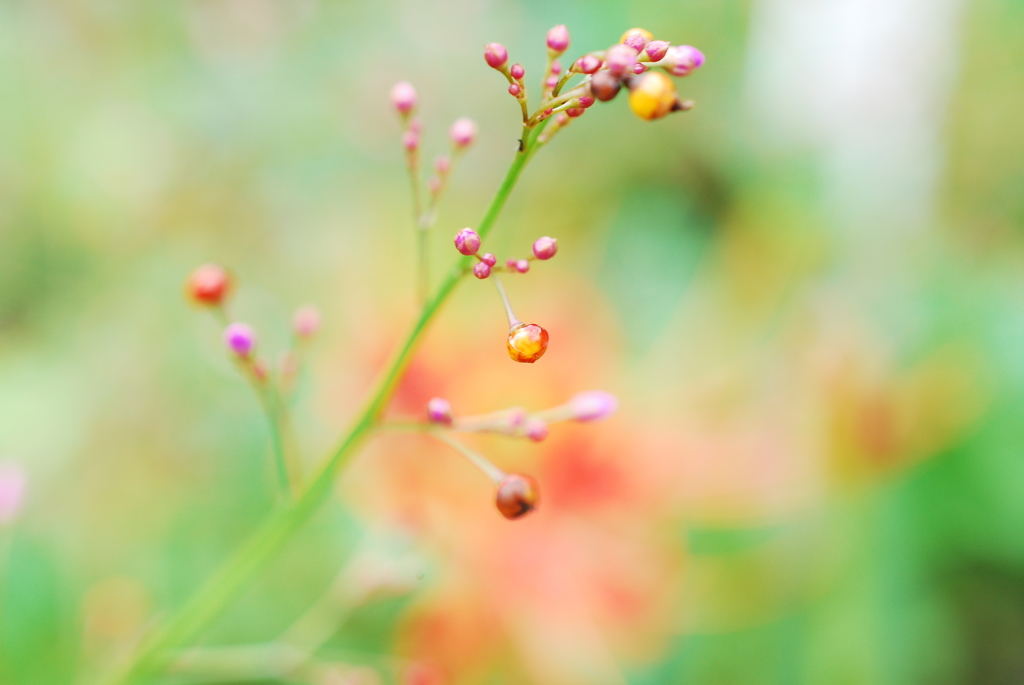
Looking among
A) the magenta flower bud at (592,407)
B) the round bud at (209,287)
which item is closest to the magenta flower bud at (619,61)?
the magenta flower bud at (592,407)

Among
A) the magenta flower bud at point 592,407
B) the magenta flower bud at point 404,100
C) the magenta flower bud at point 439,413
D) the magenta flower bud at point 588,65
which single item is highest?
the magenta flower bud at point 588,65

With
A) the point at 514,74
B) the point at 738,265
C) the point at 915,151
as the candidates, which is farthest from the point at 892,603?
the point at 514,74

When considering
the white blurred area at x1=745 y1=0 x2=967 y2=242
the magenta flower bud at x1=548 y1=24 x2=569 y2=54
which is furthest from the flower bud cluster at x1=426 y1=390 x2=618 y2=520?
the white blurred area at x1=745 y1=0 x2=967 y2=242

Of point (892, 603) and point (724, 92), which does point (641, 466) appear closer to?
point (892, 603)

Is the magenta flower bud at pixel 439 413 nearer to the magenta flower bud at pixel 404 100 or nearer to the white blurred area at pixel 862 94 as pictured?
the magenta flower bud at pixel 404 100

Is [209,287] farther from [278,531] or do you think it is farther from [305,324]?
[278,531]

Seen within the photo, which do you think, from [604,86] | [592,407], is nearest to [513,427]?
[592,407]
